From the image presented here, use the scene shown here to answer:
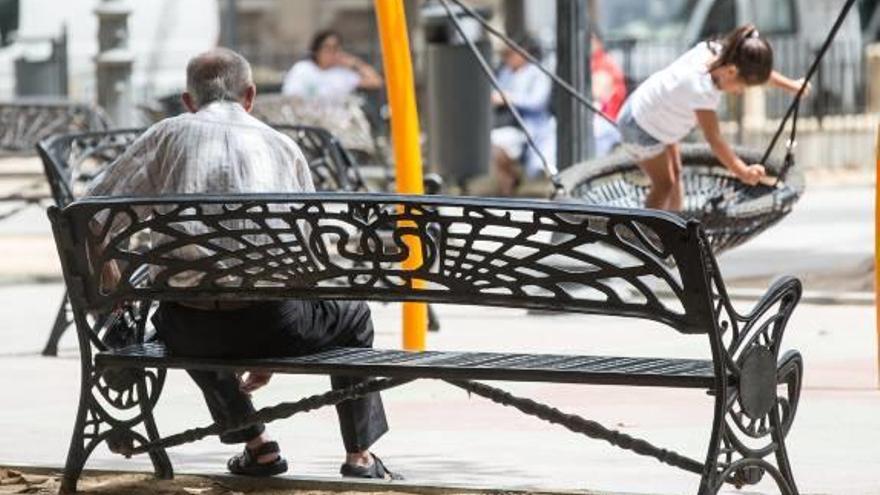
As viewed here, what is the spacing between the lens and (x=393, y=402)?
385 inches

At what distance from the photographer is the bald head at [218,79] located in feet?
25.2

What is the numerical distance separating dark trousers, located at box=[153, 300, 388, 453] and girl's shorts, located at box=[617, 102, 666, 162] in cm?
A: 435

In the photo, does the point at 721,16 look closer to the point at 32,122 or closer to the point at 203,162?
the point at 32,122

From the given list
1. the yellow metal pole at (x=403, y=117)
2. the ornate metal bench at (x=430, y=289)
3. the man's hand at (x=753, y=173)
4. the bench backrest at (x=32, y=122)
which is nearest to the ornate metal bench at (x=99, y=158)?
the yellow metal pole at (x=403, y=117)

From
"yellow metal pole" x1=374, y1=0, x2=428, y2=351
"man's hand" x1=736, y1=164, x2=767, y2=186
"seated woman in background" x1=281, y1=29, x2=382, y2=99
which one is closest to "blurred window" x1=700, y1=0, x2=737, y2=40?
"seated woman in background" x1=281, y1=29, x2=382, y2=99

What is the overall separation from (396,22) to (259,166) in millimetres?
2666

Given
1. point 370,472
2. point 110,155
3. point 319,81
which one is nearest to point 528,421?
point 370,472

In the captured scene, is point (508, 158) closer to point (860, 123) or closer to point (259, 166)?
point (860, 123)

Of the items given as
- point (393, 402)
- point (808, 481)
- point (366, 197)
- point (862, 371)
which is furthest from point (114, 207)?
point (862, 371)

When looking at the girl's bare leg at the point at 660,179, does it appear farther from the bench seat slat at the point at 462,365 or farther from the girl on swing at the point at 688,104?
the bench seat slat at the point at 462,365

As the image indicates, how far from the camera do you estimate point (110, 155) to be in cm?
1284

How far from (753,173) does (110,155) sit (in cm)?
324

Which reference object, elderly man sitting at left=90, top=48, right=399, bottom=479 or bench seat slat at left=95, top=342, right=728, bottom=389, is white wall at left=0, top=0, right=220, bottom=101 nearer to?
elderly man sitting at left=90, top=48, right=399, bottom=479

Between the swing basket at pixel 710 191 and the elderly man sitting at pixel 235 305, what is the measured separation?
128 inches
